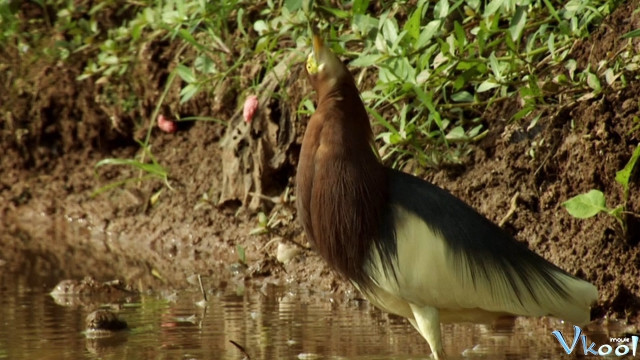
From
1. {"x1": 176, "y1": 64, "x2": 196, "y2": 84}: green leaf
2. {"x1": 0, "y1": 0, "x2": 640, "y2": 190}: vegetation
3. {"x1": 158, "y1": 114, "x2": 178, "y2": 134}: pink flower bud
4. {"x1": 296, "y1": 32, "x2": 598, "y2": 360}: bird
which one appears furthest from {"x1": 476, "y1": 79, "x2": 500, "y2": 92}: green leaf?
{"x1": 158, "y1": 114, "x2": 178, "y2": 134}: pink flower bud

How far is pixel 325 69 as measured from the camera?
15.2ft

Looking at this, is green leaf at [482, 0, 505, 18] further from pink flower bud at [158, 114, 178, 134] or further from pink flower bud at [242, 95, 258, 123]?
pink flower bud at [158, 114, 178, 134]

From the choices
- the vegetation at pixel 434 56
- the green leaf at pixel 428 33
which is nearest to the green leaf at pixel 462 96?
the vegetation at pixel 434 56

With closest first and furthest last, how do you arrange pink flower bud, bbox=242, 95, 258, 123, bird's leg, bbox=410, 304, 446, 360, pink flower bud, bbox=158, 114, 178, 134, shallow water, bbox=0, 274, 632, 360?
bird's leg, bbox=410, 304, 446, 360 → shallow water, bbox=0, 274, 632, 360 → pink flower bud, bbox=242, 95, 258, 123 → pink flower bud, bbox=158, 114, 178, 134

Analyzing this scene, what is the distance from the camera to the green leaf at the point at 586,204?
499 centimetres

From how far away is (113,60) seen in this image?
334 inches

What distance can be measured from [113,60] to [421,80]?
337cm

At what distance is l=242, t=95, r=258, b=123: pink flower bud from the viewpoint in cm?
709

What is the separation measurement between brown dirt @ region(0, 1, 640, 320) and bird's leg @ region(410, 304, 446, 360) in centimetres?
106

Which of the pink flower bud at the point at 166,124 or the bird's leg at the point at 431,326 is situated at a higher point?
the pink flower bud at the point at 166,124

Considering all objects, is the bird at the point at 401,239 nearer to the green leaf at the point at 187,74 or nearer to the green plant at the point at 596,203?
the green plant at the point at 596,203

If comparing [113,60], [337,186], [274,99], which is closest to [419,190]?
[337,186]

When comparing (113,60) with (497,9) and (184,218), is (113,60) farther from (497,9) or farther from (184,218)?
(497,9)

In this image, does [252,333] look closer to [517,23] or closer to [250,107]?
[517,23]
